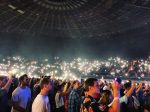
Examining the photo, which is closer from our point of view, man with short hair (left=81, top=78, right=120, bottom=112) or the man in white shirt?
man with short hair (left=81, top=78, right=120, bottom=112)

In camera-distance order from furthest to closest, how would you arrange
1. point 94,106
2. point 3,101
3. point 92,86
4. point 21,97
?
point 21,97 → point 3,101 → point 92,86 → point 94,106

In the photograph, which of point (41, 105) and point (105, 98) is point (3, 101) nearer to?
point (41, 105)

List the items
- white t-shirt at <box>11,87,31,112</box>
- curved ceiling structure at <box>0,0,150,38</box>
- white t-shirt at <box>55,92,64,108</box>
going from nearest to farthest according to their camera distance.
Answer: white t-shirt at <box>11,87,31,112</box> → white t-shirt at <box>55,92,64,108</box> → curved ceiling structure at <box>0,0,150,38</box>

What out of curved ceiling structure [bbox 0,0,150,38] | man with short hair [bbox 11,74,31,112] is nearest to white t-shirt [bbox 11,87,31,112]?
man with short hair [bbox 11,74,31,112]

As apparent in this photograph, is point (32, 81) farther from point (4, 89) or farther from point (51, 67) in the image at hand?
point (51, 67)

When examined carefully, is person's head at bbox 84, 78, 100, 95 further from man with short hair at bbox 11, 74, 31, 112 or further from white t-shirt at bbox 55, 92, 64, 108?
white t-shirt at bbox 55, 92, 64, 108

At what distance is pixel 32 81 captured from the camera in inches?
739

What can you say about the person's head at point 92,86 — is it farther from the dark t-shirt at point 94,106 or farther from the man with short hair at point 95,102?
the dark t-shirt at point 94,106

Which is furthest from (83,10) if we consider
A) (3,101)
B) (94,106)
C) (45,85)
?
(94,106)

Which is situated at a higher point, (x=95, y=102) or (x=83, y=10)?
(x=83, y=10)

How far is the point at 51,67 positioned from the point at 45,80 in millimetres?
39379

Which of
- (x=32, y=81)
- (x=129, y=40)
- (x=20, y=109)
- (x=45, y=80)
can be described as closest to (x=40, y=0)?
(x=32, y=81)

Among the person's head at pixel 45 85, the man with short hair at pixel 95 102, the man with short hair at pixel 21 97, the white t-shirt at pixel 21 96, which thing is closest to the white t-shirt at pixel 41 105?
the person's head at pixel 45 85

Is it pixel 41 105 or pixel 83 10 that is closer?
pixel 41 105
